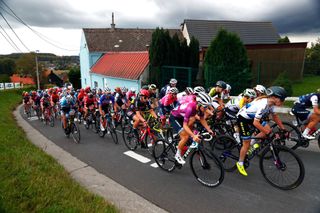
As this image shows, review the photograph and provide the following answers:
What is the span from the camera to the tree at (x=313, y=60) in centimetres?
2311

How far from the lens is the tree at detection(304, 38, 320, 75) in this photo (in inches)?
910

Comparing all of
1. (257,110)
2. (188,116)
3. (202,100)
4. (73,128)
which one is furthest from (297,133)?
(73,128)

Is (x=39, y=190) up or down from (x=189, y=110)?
down

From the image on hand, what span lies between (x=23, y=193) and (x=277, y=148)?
4474mm

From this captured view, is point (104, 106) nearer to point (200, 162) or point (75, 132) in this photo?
point (75, 132)

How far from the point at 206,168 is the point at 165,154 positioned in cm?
118

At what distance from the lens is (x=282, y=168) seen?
499 cm

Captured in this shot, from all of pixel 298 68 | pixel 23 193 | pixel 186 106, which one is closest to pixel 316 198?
pixel 186 106

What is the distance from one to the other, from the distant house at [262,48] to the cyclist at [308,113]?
7981mm

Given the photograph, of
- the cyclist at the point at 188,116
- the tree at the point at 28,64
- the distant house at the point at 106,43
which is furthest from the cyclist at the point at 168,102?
the tree at the point at 28,64

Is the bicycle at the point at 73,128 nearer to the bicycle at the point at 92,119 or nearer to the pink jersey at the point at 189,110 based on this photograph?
the bicycle at the point at 92,119

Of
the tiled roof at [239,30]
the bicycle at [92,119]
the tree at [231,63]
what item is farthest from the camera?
the tiled roof at [239,30]

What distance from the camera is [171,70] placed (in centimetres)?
1816

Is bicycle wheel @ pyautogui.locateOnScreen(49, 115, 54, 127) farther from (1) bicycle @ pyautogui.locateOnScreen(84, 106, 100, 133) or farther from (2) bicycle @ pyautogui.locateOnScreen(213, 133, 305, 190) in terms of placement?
(2) bicycle @ pyautogui.locateOnScreen(213, 133, 305, 190)
